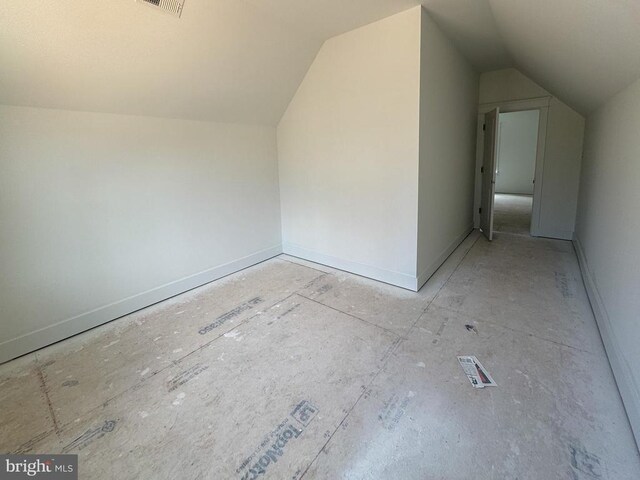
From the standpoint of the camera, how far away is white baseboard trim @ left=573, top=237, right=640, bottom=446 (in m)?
1.47

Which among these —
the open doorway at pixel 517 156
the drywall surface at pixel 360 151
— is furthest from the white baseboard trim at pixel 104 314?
the open doorway at pixel 517 156

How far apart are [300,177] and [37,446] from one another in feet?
10.5

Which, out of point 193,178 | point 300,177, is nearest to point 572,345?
point 300,177

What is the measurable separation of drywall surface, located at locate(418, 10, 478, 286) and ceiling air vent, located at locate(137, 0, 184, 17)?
1893 millimetres

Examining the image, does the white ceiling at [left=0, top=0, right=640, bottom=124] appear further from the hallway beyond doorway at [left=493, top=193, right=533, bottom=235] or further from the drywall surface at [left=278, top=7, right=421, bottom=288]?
the hallway beyond doorway at [left=493, top=193, right=533, bottom=235]

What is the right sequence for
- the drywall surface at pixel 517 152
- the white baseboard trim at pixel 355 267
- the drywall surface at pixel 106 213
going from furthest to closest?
1. the drywall surface at pixel 517 152
2. the white baseboard trim at pixel 355 267
3. the drywall surface at pixel 106 213

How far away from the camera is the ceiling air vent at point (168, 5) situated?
6.43 feet

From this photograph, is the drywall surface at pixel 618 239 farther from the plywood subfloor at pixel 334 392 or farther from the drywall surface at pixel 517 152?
the drywall surface at pixel 517 152

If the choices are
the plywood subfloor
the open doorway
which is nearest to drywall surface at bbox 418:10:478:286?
the plywood subfloor

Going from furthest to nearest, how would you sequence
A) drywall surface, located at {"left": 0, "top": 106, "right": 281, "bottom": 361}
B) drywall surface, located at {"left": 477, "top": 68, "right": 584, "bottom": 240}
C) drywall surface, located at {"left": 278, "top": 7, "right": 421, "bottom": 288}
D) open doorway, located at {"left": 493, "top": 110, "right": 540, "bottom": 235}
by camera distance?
open doorway, located at {"left": 493, "top": 110, "right": 540, "bottom": 235} → drywall surface, located at {"left": 477, "top": 68, "right": 584, "bottom": 240} → drywall surface, located at {"left": 278, "top": 7, "right": 421, "bottom": 288} → drywall surface, located at {"left": 0, "top": 106, "right": 281, "bottom": 361}

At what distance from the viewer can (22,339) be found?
2252 mm

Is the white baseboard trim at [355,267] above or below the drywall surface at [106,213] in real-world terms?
below

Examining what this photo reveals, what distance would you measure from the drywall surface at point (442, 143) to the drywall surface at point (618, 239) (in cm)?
135

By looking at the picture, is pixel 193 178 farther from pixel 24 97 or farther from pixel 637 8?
pixel 637 8
